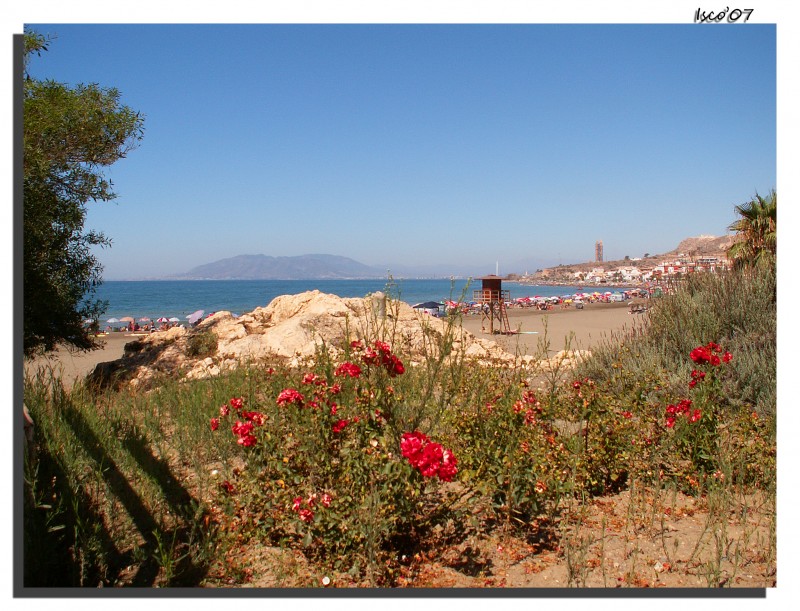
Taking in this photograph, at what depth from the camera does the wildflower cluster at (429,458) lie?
2428mm

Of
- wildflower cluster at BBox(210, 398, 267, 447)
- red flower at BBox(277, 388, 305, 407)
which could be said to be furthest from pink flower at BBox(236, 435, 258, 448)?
red flower at BBox(277, 388, 305, 407)

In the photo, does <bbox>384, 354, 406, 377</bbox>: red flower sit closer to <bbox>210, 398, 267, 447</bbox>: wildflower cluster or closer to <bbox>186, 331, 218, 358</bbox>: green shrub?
<bbox>210, 398, 267, 447</bbox>: wildflower cluster

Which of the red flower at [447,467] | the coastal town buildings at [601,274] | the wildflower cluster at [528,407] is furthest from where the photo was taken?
the coastal town buildings at [601,274]

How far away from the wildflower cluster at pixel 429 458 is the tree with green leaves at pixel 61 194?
18.4 ft

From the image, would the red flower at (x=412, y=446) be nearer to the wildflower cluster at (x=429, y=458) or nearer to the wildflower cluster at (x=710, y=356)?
the wildflower cluster at (x=429, y=458)

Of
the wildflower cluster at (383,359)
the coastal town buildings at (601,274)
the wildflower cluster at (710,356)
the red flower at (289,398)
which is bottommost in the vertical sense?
the red flower at (289,398)

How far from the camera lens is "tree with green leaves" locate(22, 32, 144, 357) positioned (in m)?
6.61

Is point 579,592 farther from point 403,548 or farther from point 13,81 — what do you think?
point 13,81

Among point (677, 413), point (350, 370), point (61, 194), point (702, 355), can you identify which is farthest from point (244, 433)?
point (61, 194)

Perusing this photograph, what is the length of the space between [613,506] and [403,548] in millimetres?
1389

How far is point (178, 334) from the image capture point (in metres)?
11.2

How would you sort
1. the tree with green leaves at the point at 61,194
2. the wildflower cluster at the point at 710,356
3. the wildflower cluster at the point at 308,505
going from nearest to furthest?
the wildflower cluster at the point at 308,505
the wildflower cluster at the point at 710,356
the tree with green leaves at the point at 61,194

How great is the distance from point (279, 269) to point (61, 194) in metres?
30.5

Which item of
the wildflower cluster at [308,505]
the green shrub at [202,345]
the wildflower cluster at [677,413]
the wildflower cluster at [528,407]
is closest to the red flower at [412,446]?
the wildflower cluster at [308,505]
